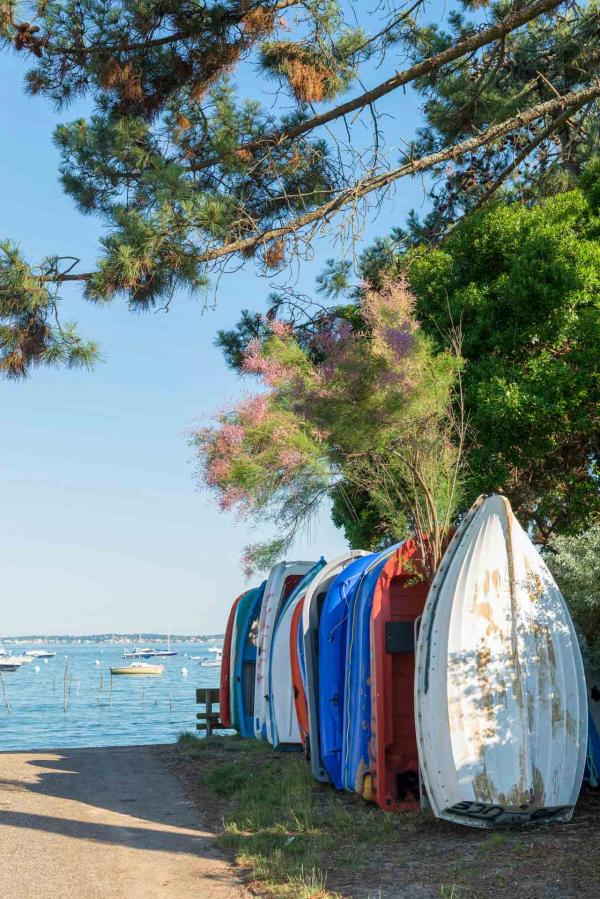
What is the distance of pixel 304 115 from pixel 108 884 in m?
7.66

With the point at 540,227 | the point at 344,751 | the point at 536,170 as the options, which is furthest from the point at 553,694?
the point at 536,170

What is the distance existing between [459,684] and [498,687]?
255 millimetres

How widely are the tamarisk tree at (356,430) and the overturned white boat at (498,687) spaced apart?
101 cm

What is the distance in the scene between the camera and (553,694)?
21.2ft

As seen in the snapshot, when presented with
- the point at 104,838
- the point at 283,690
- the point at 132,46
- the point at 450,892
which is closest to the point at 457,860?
the point at 450,892

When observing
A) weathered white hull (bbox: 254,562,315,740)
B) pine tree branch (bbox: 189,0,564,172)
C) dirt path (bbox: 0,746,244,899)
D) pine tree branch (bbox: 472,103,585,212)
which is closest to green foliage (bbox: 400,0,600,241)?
pine tree branch (bbox: 472,103,585,212)

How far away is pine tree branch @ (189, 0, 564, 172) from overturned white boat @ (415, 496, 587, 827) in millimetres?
4543

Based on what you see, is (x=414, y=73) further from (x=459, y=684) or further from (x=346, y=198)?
(x=459, y=684)

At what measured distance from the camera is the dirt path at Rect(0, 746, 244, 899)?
5363mm

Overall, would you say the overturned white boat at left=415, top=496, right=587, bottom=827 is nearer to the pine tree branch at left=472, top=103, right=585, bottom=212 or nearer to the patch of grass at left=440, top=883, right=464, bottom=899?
the patch of grass at left=440, top=883, right=464, bottom=899

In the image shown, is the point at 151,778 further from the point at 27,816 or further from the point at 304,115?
the point at 304,115

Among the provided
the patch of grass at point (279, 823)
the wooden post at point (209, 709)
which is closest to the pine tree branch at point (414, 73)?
the patch of grass at point (279, 823)

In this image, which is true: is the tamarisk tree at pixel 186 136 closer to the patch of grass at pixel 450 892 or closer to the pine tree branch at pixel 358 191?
the pine tree branch at pixel 358 191

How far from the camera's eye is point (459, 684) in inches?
251
